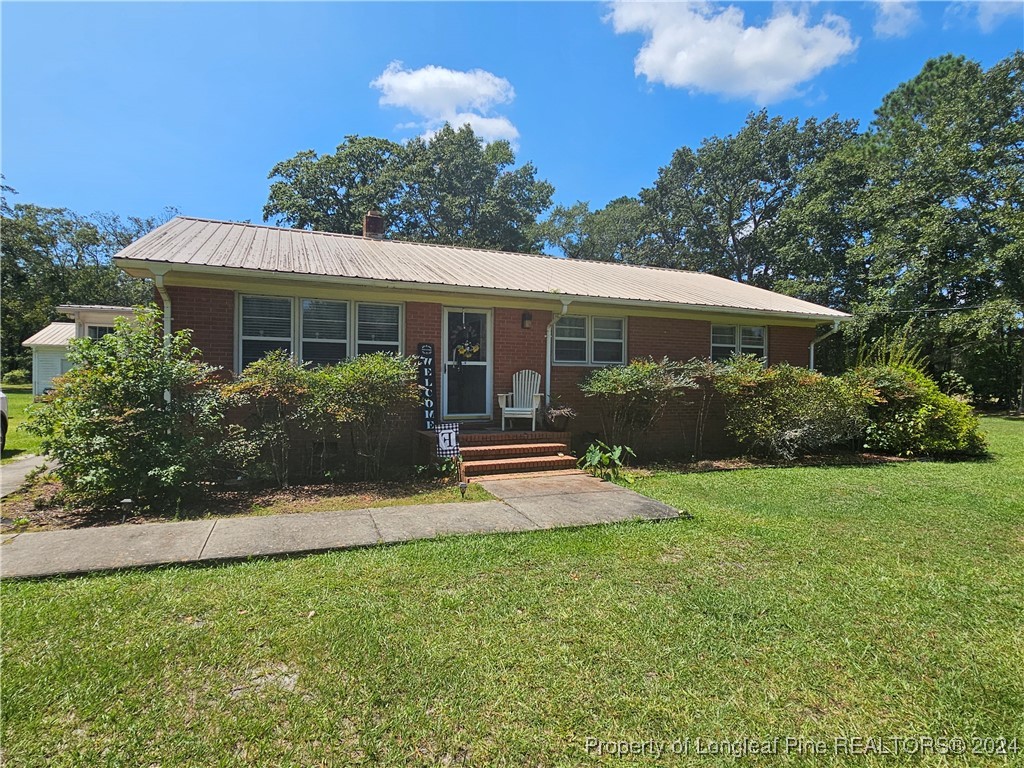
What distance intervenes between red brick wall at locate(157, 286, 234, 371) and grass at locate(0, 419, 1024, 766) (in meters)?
4.53

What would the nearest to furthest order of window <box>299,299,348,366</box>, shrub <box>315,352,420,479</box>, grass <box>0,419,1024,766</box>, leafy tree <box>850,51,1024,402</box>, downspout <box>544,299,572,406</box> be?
grass <box>0,419,1024,766</box>
shrub <box>315,352,420,479</box>
window <box>299,299,348,366</box>
downspout <box>544,299,572,406</box>
leafy tree <box>850,51,1024,402</box>

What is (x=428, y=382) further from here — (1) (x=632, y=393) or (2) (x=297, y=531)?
(2) (x=297, y=531)

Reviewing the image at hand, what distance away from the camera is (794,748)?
211 centimetres

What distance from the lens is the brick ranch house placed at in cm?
749

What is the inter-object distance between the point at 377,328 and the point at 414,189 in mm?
26561

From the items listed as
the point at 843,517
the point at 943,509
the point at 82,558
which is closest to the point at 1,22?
the point at 82,558

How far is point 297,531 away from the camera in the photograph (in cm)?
473

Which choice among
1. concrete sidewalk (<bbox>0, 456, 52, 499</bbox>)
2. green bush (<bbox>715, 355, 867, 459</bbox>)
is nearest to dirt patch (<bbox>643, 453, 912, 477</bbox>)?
green bush (<bbox>715, 355, 867, 459</bbox>)

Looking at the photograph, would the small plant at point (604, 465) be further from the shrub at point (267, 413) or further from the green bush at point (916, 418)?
the green bush at point (916, 418)

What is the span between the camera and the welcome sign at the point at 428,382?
333 inches

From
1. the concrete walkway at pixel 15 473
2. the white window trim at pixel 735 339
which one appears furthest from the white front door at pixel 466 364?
the concrete walkway at pixel 15 473

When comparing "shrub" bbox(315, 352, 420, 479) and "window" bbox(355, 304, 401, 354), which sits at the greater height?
"window" bbox(355, 304, 401, 354)

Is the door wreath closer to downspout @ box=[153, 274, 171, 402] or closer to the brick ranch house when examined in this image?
the brick ranch house

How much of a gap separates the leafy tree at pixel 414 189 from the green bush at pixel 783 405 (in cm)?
2516
